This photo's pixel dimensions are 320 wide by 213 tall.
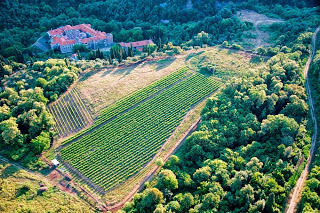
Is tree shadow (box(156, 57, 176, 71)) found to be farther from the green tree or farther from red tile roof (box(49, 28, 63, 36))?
red tile roof (box(49, 28, 63, 36))

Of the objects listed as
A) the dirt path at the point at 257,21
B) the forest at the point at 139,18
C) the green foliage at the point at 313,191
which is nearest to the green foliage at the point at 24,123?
the forest at the point at 139,18

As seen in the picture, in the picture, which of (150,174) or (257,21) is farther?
(257,21)

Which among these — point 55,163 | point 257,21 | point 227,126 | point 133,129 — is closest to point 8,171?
point 55,163

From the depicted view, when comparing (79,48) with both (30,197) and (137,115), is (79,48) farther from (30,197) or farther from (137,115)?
(30,197)

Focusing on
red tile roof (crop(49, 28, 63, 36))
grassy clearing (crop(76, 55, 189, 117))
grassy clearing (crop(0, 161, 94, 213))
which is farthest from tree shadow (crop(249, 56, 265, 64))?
red tile roof (crop(49, 28, 63, 36))

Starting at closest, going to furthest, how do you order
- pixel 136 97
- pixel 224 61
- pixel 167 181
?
pixel 167 181 → pixel 136 97 → pixel 224 61

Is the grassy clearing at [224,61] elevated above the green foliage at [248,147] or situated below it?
above

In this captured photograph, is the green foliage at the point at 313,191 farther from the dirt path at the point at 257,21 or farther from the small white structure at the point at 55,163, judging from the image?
the dirt path at the point at 257,21
